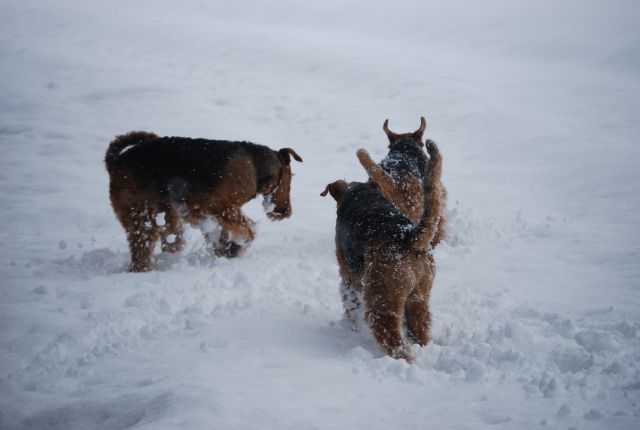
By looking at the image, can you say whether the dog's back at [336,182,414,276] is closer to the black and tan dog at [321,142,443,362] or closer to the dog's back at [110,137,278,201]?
the black and tan dog at [321,142,443,362]

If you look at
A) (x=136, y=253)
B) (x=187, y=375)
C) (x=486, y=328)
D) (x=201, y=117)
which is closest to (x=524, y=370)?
(x=486, y=328)

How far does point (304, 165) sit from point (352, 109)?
3022 mm

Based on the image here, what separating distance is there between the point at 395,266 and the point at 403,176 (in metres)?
2.23

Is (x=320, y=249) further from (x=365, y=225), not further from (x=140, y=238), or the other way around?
(x=365, y=225)

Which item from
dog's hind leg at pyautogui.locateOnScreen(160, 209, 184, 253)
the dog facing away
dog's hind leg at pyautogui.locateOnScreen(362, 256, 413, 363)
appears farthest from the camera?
dog's hind leg at pyautogui.locateOnScreen(160, 209, 184, 253)

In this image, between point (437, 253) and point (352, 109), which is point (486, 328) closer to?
point (437, 253)

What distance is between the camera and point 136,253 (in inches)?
189

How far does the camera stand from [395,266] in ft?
9.40

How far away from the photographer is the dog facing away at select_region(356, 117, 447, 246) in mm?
4527

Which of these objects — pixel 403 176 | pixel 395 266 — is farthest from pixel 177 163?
pixel 395 266

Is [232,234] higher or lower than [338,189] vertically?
lower

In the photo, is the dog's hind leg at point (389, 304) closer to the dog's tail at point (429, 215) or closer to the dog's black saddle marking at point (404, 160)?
the dog's tail at point (429, 215)

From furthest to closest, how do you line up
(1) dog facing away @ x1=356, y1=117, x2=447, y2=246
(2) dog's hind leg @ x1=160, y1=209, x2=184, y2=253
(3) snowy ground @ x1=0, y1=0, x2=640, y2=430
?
(2) dog's hind leg @ x1=160, y1=209, x2=184, y2=253 < (1) dog facing away @ x1=356, y1=117, x2=447, y2=246 < (3) snowy ground @ x1=0, y1=0, x2=640, y2=430

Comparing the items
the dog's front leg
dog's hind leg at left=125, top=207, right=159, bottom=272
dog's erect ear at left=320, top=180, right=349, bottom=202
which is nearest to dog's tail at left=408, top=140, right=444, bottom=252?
dog's erect ear at left=320, top=180, right=349, bottom=202
